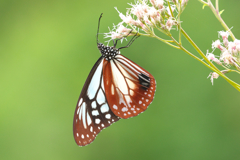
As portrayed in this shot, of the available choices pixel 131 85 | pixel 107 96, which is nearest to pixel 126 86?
pixel 131 85

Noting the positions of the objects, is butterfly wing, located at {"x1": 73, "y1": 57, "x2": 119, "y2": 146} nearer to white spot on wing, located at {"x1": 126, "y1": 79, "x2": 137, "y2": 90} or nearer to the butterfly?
the butterfly

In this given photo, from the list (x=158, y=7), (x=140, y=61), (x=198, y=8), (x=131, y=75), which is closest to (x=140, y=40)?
(x=140, y=61)

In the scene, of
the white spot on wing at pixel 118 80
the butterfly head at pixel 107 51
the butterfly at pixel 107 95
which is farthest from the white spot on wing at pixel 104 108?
the butterfly head at pixel 107 51

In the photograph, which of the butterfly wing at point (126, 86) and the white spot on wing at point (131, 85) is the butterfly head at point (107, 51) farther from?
the white spot on wing at point (131, 85)

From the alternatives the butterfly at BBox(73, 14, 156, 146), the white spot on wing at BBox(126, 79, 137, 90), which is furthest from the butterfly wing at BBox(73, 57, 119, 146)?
the white spot on wing at BBox(126, 79, 137, 90)

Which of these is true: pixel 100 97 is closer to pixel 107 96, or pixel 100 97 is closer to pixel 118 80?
pixel 107 96

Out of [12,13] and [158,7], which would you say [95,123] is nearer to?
[158,7]
